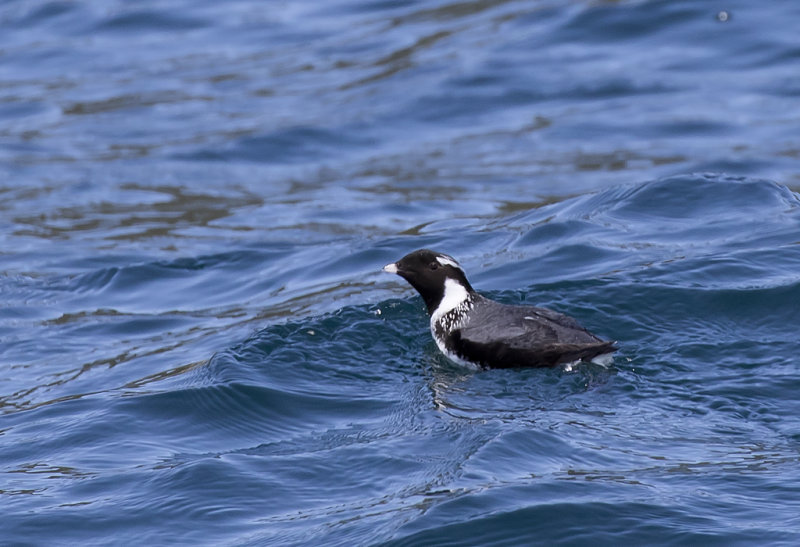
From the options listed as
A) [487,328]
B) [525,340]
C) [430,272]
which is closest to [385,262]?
[430,272]

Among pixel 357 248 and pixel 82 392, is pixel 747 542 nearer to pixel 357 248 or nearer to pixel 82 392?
pixel 82 392

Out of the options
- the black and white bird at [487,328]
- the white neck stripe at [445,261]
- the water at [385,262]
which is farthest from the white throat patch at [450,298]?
the water at [385,262]

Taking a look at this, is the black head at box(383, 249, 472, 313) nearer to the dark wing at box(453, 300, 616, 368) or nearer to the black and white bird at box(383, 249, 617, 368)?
the black and white bird at box(383, 249, 617, 368)

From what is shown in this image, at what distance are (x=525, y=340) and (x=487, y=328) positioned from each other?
0.41m

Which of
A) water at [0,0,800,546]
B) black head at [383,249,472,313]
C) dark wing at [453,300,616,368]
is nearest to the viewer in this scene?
water at [0,0,800,546]

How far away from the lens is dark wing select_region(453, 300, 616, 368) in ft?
27.7

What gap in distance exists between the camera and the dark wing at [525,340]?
8.45 metres

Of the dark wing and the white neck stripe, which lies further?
the white neck stripe

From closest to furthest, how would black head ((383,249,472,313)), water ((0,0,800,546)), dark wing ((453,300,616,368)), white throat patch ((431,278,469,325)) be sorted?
water ((0,0,800,546))
dark wing ((453,300,616,368))
white throat patch ((431,278,469,325))
black head ((383,249,472,313))

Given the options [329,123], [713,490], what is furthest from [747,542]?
[329,123]

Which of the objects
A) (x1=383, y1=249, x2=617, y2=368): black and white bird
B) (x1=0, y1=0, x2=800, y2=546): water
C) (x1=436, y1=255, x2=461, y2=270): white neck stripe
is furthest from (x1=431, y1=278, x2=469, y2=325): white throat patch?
(x1=0, y1=0, x2=800, y2=546): water

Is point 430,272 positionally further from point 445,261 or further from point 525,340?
point 525,340

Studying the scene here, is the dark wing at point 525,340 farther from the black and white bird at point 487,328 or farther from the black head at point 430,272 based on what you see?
the black head at point 430,272

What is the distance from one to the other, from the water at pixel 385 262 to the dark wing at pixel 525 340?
0.16 m
